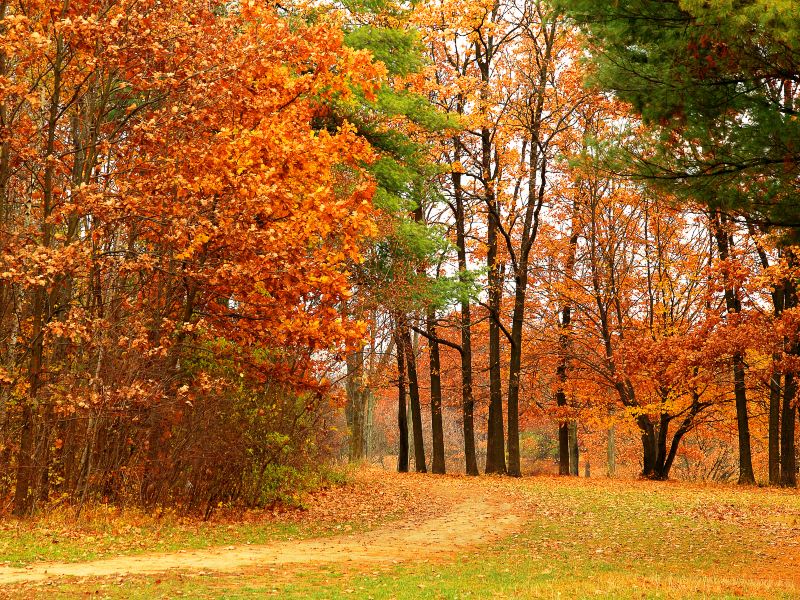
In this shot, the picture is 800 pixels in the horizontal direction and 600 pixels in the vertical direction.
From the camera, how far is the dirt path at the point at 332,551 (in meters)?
8.70

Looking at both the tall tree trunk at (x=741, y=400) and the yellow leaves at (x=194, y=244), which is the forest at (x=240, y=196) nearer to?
the yellow leaves at (x=194, y=244)

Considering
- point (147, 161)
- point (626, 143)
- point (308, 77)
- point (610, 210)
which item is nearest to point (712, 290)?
point (610, 210)

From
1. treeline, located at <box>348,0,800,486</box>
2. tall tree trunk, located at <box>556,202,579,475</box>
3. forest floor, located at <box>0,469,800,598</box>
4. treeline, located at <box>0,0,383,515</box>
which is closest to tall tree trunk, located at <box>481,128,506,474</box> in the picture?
treeline, located at <box>348,0,800,486</box>

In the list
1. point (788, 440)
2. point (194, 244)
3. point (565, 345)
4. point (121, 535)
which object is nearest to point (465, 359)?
point (565, 345)

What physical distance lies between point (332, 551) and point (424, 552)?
1303 mm

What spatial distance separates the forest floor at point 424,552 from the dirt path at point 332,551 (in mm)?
28

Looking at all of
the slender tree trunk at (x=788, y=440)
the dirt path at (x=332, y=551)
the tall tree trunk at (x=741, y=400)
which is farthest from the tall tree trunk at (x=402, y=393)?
the slender tree trunk at (x=788, y=440)

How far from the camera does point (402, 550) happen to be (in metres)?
11.2

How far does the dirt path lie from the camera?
28.5 ft

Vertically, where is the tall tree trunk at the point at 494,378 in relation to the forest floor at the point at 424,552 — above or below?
above

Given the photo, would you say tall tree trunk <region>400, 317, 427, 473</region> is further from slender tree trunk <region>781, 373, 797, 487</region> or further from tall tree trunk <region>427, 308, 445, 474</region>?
slender tree trunk <region>781, 373, 797, 487</region>

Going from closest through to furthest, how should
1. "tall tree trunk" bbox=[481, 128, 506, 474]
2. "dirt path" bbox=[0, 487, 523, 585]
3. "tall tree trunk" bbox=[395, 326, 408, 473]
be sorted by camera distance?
"dirt path" bbox=[0, 487, 523, 585], "tall tree trunk" bbox=[395, 326, 408, 473], "tall tree trunk" bbox=[481, 128, 506, 474]

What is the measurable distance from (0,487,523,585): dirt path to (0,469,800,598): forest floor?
0.03 m

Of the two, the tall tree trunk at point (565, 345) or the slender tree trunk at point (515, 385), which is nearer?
the slender tree trunk at point (515, 385)
